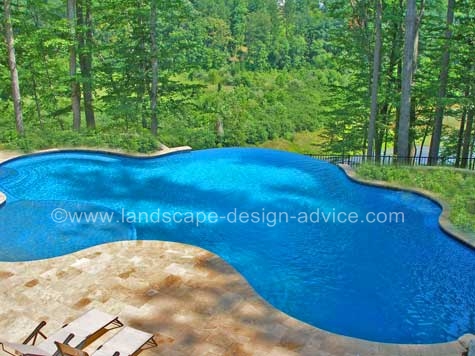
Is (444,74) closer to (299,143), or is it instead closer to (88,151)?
(88,151)

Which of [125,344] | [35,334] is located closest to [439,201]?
[125,344]

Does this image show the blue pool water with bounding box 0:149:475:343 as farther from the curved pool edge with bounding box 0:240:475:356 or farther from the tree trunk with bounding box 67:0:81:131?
the tree trunk with bounding box 67:0:81:131

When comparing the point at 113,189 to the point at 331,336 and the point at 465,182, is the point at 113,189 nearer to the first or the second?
the point at 331,336

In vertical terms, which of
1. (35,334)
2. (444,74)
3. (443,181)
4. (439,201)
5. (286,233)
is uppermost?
(444,74)

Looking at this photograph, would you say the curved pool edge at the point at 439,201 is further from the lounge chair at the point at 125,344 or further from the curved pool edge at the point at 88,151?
the lounge chair at the point at 125,344

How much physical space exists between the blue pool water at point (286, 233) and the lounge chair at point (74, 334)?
2302 millimetres

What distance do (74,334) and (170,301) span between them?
1.36m

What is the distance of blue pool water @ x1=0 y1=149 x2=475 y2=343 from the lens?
5578 mm

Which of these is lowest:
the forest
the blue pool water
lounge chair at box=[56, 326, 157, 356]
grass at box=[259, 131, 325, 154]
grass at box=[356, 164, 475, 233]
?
grass at box=[259, 131, 325, 154]

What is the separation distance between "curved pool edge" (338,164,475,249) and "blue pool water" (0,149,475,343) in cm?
12

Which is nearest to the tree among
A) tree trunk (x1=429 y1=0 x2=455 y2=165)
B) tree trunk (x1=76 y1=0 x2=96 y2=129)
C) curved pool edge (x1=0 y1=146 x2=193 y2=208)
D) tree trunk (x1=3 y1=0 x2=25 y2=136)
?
tree trunk (x1=429 y1=0 x2=455 y2=165)

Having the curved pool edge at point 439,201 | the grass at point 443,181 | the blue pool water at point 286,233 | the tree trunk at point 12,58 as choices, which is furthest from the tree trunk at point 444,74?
the tree trunk at point 12,58

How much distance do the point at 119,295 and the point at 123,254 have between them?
1223mm

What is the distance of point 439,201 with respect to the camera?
29.7 ft
